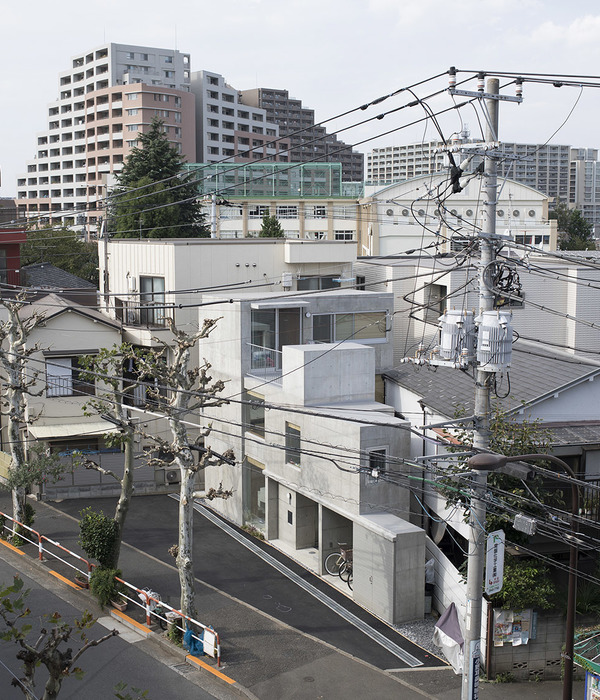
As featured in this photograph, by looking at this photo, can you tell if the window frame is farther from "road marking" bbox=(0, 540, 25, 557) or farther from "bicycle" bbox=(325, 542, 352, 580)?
"road marking" bbox=(0, 540, 25, 557)

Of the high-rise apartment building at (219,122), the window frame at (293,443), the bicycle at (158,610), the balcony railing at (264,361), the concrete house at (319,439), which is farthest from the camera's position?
the high-rise apartment building at (219,122)

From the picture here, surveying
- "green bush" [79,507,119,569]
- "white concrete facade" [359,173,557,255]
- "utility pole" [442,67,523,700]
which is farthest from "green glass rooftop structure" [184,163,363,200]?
"utility pole" [442,67,523,700]

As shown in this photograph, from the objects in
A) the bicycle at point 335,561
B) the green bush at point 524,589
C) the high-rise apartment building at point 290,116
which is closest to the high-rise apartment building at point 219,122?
the high-rise apartment building at point 290,116

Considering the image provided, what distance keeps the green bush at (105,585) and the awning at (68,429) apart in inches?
349

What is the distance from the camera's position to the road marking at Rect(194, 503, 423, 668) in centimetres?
1789

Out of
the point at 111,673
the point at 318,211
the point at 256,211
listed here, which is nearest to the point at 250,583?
the point at 111,673

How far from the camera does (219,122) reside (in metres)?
99.8

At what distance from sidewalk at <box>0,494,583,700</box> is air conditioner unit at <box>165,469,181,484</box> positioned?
3.66m

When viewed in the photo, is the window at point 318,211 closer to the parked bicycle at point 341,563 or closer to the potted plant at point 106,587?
the parked bicycle at point 341,563

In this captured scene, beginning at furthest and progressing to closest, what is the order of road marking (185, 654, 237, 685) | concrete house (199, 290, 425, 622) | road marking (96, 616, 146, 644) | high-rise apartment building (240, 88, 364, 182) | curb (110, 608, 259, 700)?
high-rise apartment building (240, 88, 364, 182) < concrete house (199, 290, 425, 622) < road marking (96, 616, 146, 644) < road marking (185, 654, 237, 685) < curb (110, 608, 259, 700)

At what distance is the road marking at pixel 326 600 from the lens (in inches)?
704

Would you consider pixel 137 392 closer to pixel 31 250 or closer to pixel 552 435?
pixel 552 435

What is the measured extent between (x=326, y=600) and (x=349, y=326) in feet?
35.1

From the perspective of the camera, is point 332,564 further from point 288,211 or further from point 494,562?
A: point 288,211
